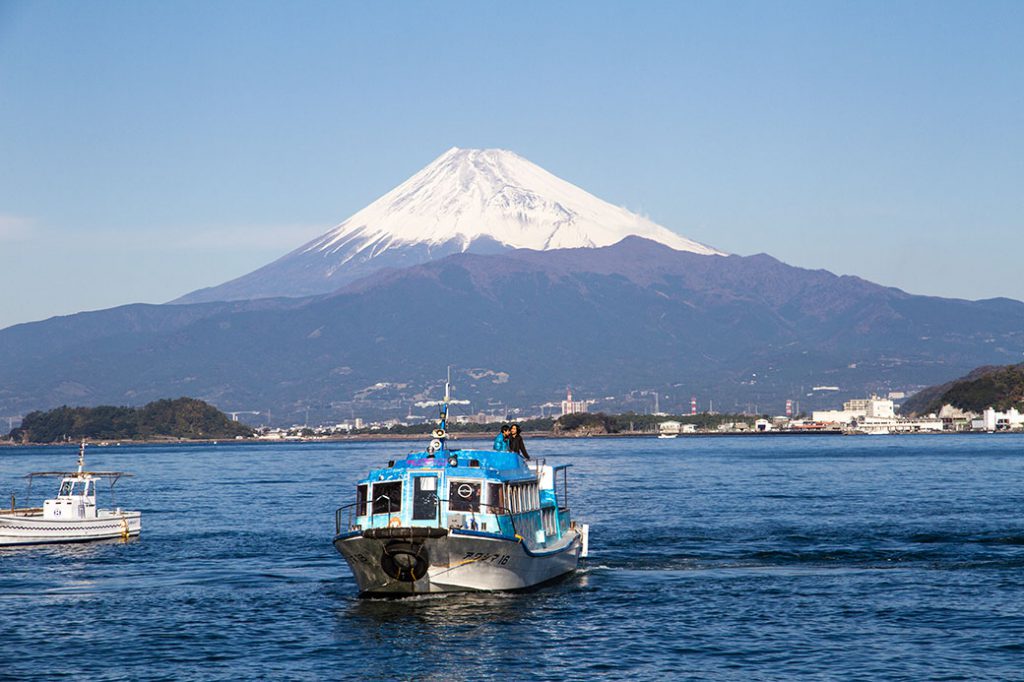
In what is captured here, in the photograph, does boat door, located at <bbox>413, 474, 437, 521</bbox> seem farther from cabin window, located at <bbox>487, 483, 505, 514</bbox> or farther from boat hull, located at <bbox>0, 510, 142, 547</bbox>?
boat hull, located at <bbox>0, 510, 142, 547</bbox>

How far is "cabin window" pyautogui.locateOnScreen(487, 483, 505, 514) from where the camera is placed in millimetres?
48250

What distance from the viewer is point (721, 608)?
47.1 meters

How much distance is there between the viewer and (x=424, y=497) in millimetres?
48188

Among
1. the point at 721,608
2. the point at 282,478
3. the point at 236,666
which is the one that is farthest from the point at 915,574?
the point at 282,478

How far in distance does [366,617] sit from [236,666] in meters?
7.57

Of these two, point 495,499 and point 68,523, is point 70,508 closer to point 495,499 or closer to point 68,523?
point 68,523

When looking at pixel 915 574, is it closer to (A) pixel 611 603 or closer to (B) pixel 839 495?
(A) pixel 611 603

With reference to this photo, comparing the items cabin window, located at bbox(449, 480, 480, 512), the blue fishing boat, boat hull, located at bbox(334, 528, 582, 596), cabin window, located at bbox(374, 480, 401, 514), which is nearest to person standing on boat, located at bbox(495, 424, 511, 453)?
the blue fishing boat

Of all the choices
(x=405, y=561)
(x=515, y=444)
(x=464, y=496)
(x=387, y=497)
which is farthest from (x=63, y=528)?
(x=464, y=496)

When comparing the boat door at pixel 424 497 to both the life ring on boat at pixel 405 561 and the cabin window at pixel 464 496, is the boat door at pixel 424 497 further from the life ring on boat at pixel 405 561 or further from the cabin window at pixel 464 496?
the life ring on boat at pixel 405 561

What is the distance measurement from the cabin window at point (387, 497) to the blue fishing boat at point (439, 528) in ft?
0.11

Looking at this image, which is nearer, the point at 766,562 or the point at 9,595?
the point at 9,595

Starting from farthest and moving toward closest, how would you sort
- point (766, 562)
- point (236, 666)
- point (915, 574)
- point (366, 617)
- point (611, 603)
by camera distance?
point (766, 562)
point (915, 574)
point (611, 603)
point (366, 617)
point (236, 666)

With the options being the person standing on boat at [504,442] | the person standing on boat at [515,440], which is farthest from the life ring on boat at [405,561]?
the person standing on boat at [515,440]
